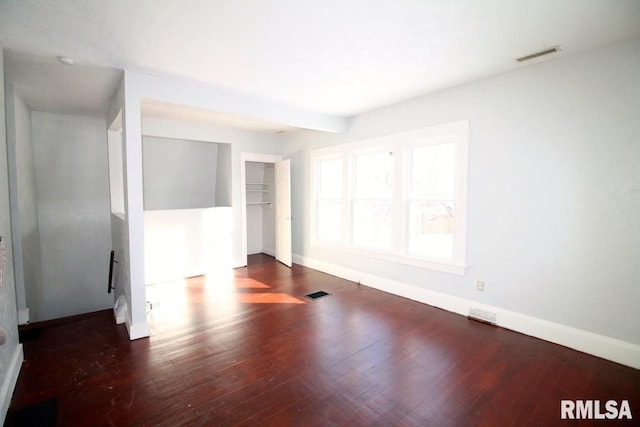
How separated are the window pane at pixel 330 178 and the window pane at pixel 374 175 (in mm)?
456

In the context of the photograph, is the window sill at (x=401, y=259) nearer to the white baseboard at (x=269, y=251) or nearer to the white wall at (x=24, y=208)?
the white baseboard at (x=269, y=251)

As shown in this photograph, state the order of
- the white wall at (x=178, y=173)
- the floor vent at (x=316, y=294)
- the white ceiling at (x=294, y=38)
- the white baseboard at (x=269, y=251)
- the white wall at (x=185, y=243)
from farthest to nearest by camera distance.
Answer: the white baseboard at (x=269, y=251), the white wall at (x=178, y=173), the white wall at (x=185, y=243), the floor vent at (x=316, y=294), the white ceiling at (x=294, y=38)

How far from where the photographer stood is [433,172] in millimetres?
3920

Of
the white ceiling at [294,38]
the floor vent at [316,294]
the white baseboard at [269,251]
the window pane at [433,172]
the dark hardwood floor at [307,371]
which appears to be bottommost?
the dark hardwood floor at [307,371]

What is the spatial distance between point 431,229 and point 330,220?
2.06m

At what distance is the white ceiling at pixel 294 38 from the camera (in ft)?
6.41

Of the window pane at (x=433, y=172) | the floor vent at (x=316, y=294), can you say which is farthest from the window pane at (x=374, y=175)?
the floor vent at (x=316, y=294)

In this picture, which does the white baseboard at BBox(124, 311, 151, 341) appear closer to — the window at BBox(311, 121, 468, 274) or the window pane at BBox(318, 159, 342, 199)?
the window at BBox(311, 121, 468, 274)

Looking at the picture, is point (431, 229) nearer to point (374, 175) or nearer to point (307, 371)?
point (374, 175)

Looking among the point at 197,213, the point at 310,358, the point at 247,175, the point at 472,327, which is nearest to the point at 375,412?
the point at 310,358

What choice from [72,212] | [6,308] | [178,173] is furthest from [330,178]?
[6,308]

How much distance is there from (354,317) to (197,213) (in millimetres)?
3397

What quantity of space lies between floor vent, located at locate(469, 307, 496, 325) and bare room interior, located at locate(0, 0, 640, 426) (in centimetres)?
2

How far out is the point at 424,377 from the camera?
239 cm
